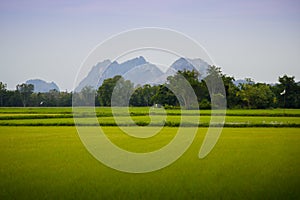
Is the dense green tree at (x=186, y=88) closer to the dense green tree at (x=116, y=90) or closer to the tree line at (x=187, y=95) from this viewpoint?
the tree line at (x=187, y=95)

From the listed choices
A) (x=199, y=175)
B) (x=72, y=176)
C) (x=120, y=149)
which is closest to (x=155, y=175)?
(x=199, y=175)

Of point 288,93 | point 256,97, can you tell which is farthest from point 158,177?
point 288,93

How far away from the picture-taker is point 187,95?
42.0m

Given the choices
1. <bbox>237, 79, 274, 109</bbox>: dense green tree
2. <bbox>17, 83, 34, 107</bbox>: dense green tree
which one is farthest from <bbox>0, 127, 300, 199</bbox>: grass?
<bbox>17, 83, 34, 107</bbox>: dense green tree

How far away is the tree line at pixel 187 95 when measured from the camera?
4019cm

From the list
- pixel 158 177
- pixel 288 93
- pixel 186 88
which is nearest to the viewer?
pixel 158 177

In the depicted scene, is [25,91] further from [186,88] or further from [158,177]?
[158,177]

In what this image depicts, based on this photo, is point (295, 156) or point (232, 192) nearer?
point (232, 192)

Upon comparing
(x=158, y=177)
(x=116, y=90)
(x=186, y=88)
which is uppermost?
(x=186, y=88)

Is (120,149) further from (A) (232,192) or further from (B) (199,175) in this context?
(A) (232,192)

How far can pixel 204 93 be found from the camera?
44062 mm

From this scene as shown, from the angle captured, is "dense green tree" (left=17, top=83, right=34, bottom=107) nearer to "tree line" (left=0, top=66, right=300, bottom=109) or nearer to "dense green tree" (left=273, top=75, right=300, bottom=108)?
"tree line" (left=0, top=66, right=300, bottom=109)

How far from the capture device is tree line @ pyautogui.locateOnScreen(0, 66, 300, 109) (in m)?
40.2

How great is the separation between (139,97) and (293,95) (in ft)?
68.2
